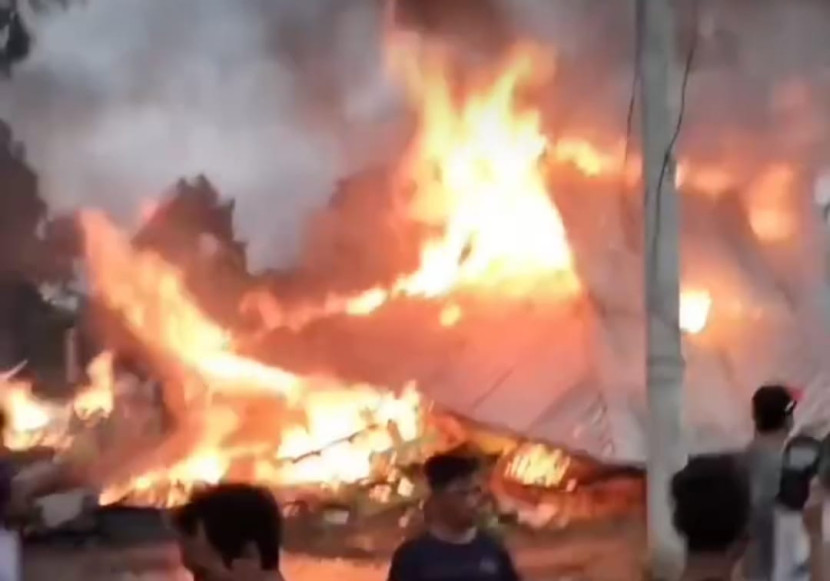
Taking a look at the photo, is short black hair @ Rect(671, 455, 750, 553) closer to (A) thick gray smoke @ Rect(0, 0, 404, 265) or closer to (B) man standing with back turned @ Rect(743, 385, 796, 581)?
(B) man standing with back turned @ Rect(743, 385, 796, 581)

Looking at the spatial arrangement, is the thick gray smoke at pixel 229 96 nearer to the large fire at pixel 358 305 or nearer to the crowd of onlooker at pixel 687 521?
the large fire at pixel 358 305

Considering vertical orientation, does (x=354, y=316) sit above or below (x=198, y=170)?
below

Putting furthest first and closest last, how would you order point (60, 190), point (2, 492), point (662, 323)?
point (662, 323)
point (60, 190)
point (2, 492)

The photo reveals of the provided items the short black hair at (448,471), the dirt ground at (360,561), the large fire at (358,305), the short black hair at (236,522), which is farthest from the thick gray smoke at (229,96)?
the short black hair at (236,522)

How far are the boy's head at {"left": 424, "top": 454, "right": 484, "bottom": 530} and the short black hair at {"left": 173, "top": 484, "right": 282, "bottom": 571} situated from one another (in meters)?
0.51

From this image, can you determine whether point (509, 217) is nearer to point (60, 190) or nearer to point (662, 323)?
point (662, 323)

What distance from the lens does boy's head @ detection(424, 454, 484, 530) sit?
2219mm

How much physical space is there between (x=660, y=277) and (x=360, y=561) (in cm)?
98

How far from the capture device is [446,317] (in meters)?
3.20

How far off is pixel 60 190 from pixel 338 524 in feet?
3.20

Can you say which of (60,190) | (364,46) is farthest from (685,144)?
(60,190)

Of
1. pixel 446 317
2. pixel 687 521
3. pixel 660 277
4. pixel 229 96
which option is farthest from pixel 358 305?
pixel 687 521

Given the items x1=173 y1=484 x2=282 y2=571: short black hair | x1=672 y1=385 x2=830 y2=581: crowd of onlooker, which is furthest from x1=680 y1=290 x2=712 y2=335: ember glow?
x1=173 y1=484 x2=282 y2=571: short black hair

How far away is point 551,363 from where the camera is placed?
3.23m
